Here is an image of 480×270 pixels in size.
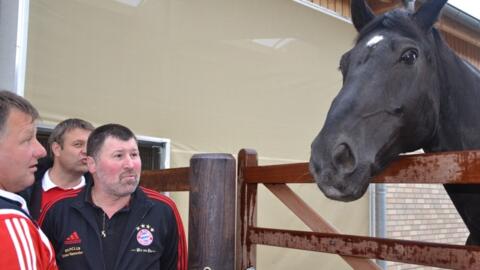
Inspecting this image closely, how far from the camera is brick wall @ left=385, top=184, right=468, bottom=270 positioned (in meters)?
6.33

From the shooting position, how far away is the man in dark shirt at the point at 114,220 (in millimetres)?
1657

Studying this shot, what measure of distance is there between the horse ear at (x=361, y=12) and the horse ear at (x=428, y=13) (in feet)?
1.08

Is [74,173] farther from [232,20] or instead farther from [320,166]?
[232,20]

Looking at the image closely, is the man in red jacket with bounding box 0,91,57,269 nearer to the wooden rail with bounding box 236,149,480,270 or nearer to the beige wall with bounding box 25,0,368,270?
the wooden rail with bounding box 236,149,480,270

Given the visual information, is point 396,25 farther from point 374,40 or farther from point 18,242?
point 18,242

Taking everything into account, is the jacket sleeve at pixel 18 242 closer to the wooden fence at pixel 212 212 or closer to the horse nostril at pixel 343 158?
the wooden fence at pixel 212 212

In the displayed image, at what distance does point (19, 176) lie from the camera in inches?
54.0

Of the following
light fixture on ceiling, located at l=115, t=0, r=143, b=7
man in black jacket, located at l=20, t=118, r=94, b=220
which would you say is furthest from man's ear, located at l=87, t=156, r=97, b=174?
light fixture on ceiling, located at l=115, t=0, r=143, b=7

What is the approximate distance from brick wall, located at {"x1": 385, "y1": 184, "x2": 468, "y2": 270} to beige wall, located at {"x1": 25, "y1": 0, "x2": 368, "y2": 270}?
0.54 m

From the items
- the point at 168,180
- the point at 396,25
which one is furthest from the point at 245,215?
the point at 396,25

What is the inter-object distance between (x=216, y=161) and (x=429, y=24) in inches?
46.2

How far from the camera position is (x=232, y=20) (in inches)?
188

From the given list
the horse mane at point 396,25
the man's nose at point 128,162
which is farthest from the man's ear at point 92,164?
the horse mane at point 396,25

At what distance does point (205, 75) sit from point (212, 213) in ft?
9.62
